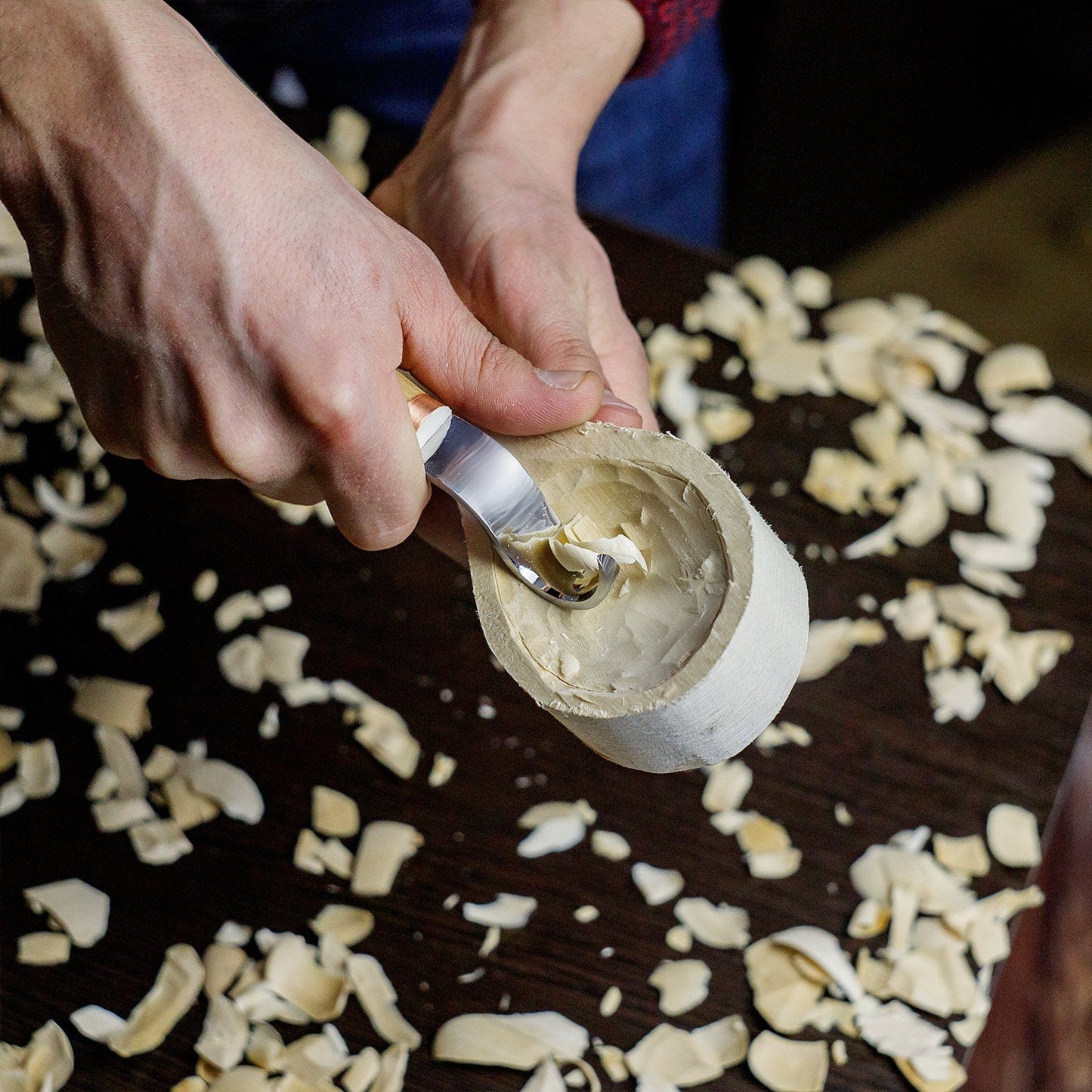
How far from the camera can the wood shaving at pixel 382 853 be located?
712 mm

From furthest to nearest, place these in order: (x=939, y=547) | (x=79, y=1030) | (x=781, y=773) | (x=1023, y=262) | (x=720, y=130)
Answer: (x=1023, y=262)
(x=720, y=130)
(x=939, y=547)
(x=781, y=773)
(x=79, y=1030)

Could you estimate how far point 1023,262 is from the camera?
6.74 feet

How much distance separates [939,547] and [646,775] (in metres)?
0.29

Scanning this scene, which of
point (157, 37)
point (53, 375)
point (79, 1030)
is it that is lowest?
point (79, 1030)

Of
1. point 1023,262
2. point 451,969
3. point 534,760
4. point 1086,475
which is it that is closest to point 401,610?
point 534,760

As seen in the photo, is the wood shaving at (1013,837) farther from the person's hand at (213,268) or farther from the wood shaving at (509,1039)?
the person's hand at (213,268)

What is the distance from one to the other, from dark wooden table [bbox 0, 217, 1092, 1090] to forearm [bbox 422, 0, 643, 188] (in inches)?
10.8

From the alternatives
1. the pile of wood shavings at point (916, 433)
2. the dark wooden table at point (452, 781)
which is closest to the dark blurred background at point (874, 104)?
the pile of wood shavings at point (916, 433)

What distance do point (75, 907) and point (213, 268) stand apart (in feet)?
1.35

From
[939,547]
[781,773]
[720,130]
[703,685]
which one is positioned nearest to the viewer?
[703,685]

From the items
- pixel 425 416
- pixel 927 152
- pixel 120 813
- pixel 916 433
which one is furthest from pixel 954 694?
pixel 927 152

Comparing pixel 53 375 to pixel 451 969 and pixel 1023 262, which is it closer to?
pixel 451 969

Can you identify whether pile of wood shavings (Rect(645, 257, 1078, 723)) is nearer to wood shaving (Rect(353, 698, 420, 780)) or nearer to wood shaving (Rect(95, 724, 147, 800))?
wood shaving (Rect(353, 698, 420, 780))

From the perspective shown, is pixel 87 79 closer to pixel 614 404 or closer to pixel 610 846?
pixel 614 404
